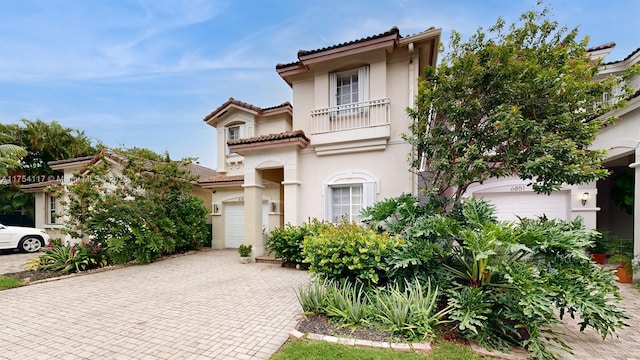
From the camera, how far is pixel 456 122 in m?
5.93

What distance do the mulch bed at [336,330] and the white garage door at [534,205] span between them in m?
8.28

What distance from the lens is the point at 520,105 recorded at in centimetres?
541

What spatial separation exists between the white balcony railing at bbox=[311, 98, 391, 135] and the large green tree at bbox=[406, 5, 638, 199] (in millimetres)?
2483

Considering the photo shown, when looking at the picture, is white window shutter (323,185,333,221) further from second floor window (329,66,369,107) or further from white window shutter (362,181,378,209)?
second floor window (329,66,369,107)

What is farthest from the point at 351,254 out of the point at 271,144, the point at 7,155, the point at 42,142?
the point at 42,142

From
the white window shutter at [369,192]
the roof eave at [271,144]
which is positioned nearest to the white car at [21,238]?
the roof eave at [271,144]

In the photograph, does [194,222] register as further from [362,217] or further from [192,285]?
[362,217]

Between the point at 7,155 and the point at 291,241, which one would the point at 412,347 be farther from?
the point at 7,155

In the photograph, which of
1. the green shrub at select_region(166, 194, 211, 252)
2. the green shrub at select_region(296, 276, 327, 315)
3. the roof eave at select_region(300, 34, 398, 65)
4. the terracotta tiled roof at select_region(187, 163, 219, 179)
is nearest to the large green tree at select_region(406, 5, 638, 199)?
the roof eave at select_region(300, 34, 398, 65)

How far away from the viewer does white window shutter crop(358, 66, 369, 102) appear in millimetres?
9203

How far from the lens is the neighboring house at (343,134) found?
8.70 m

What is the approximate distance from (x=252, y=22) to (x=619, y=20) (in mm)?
13391

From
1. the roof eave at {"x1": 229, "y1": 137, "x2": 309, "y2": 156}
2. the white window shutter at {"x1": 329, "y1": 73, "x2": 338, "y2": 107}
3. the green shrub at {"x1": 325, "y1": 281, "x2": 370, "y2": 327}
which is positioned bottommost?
the green shrub at {"x1": 325, "y1": 281, "x2": 370, "y2": 327}

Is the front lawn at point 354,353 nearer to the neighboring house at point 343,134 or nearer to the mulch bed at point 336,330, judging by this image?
the mulch bed at point 336,330
